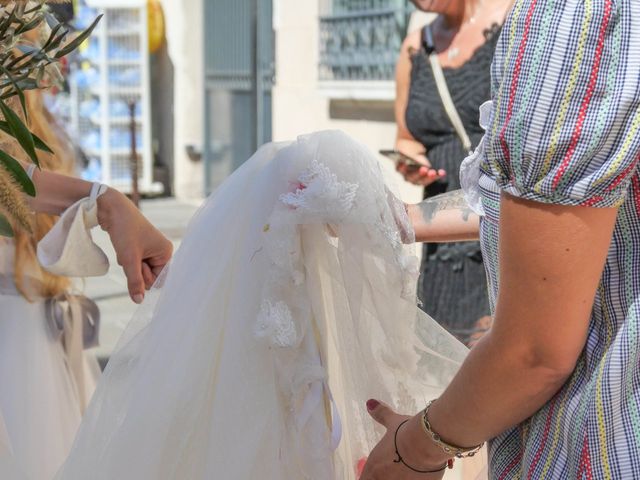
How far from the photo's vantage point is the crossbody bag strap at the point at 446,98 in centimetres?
313

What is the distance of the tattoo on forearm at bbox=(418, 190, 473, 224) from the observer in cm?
181

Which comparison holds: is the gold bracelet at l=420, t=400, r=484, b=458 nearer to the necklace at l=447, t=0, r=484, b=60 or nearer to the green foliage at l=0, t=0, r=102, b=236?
the green foliage at l=0, t=0, r=102, b=236

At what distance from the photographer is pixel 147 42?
494 inches

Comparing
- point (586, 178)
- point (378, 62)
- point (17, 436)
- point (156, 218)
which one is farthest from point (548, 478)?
point (156, 218)

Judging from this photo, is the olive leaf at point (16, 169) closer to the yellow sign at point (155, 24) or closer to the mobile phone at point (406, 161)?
the mobile phone at point (406, 161)

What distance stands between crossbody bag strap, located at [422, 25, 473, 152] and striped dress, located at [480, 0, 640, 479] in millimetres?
1995

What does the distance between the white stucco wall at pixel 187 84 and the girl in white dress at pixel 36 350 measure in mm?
10127

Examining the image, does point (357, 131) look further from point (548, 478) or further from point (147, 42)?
point (548, 478)

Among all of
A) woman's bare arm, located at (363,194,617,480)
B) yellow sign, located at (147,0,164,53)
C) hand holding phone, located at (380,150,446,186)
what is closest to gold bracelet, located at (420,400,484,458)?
woman's bare arm, located at (363,194,617,480)

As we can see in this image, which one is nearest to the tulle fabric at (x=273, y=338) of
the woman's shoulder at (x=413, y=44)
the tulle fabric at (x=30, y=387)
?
the tulle fabric at (x=30, y=387)

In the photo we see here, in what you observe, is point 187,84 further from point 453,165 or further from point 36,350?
point 36,350

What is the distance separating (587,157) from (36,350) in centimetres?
174

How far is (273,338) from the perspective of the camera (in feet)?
5.03

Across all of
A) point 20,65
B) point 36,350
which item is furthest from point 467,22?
point 20,65
